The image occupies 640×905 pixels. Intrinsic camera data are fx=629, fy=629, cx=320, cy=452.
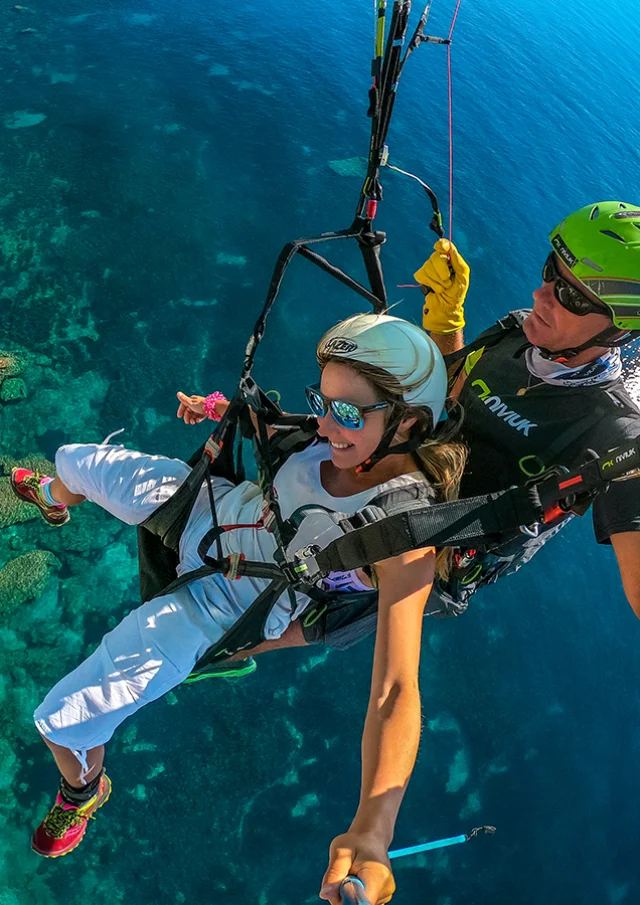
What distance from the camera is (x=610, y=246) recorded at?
112 inches

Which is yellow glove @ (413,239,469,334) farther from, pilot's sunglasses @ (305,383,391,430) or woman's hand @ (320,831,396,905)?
woman's hand @ (320,831,396,905)

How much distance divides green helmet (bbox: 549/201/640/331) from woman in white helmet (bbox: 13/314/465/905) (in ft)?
2.57

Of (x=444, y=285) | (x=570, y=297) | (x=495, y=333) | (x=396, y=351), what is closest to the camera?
(x=396, y=351)

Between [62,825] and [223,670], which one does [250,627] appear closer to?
[223,670]

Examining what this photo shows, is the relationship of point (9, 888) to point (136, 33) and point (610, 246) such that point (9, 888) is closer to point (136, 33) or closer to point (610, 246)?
point (610, 246)

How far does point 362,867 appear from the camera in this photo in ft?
5.63

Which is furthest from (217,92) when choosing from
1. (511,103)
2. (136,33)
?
(511,103)

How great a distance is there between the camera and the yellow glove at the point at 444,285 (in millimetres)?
3695

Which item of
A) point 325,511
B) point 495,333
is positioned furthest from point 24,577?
point 495,333

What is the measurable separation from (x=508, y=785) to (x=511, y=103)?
18822 mm

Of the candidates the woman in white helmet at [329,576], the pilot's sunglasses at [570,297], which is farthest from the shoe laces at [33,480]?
the pilot's sunglasses at [570,297]

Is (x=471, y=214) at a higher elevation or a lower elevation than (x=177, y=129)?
higher

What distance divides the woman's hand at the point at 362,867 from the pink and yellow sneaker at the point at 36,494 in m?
3.02

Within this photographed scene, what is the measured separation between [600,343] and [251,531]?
1.86 m
